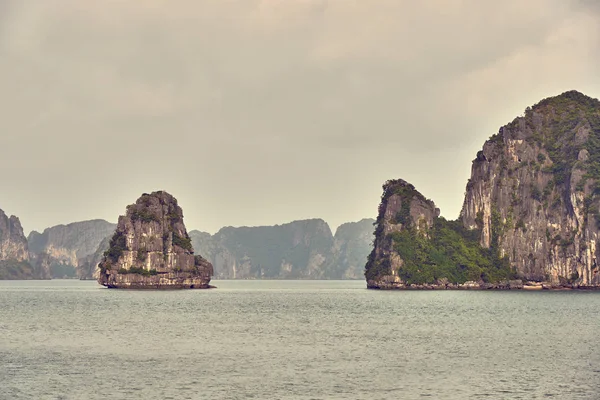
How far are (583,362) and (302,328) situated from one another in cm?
3879

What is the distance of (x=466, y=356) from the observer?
6500 centimetres

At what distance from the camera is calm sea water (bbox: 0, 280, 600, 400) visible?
49.2 metres

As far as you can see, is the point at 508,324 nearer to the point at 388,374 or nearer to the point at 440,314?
the point at 440,314

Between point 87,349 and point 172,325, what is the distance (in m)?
26.8

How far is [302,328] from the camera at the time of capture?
92.8m

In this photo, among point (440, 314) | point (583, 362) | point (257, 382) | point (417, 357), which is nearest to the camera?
point (257, 382)

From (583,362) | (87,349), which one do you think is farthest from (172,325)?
(583,362)

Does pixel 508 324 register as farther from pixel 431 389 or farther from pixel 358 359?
pixel 431 389

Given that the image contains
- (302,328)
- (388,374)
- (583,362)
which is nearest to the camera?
(388,374)

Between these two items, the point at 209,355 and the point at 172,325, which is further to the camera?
the point at 172,325

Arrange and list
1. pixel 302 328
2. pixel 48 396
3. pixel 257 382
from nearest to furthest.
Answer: pixel 48 396, pixel 257 382, pixel 302 328

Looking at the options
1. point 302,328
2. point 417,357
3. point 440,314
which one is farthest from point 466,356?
point 440,314

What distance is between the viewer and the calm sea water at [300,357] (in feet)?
161

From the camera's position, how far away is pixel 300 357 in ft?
212
